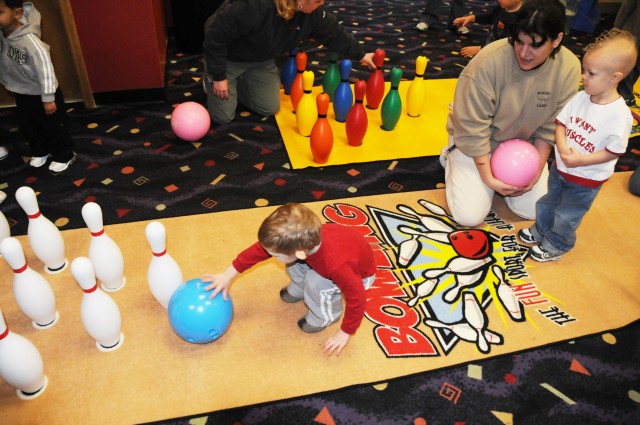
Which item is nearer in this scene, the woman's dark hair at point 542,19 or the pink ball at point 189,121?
the woman's dark hair at point 542,19

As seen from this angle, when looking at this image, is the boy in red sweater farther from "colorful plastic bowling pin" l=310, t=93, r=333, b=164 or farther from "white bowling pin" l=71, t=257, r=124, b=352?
"colorful plastic bowling pin" l=310, t=93, r=333, b=164

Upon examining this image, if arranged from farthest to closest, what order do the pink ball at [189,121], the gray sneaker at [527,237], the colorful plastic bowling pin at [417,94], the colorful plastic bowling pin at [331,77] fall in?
the colorful plastic bowling pin at [331,77] < the colorful plastic bowling pin at [417,94] < the pink ball at [189,121] < the gray sneaker at [527,237]

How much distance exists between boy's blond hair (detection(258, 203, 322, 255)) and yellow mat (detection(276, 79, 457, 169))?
1.01m

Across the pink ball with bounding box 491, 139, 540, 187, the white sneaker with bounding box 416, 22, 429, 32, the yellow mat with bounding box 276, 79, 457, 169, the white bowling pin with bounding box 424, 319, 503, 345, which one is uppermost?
the pink ball with bounding box 491, 139, 540, 187

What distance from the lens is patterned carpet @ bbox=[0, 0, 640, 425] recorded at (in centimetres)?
122

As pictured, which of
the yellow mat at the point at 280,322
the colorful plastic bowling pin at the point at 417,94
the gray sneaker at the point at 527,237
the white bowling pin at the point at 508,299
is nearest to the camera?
the yellow mat at the point at 280,322

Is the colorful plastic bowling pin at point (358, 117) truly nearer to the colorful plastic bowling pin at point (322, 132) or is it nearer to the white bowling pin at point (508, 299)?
the colorful plastic bowling pin at point (322, 132)

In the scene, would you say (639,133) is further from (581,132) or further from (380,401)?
(380,401)

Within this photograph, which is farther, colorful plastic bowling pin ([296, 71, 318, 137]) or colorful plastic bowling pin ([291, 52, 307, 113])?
colorful plastic bowling pin ([291, 52, 307, 113])

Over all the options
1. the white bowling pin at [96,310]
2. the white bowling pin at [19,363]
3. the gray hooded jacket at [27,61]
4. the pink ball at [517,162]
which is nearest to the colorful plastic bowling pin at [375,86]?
the pink ball at [517,162]

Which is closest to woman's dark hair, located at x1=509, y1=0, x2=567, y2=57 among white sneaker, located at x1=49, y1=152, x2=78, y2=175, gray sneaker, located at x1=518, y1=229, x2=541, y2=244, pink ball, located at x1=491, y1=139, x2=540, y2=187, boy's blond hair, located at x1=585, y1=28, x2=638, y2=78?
boy's blond hair, located at x1=585, y1=28, x2=638, y2=78

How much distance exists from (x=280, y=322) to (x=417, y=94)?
5.09 feet

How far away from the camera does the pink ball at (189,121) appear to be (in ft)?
7.07

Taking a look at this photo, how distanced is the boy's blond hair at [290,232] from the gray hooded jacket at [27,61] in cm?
122
